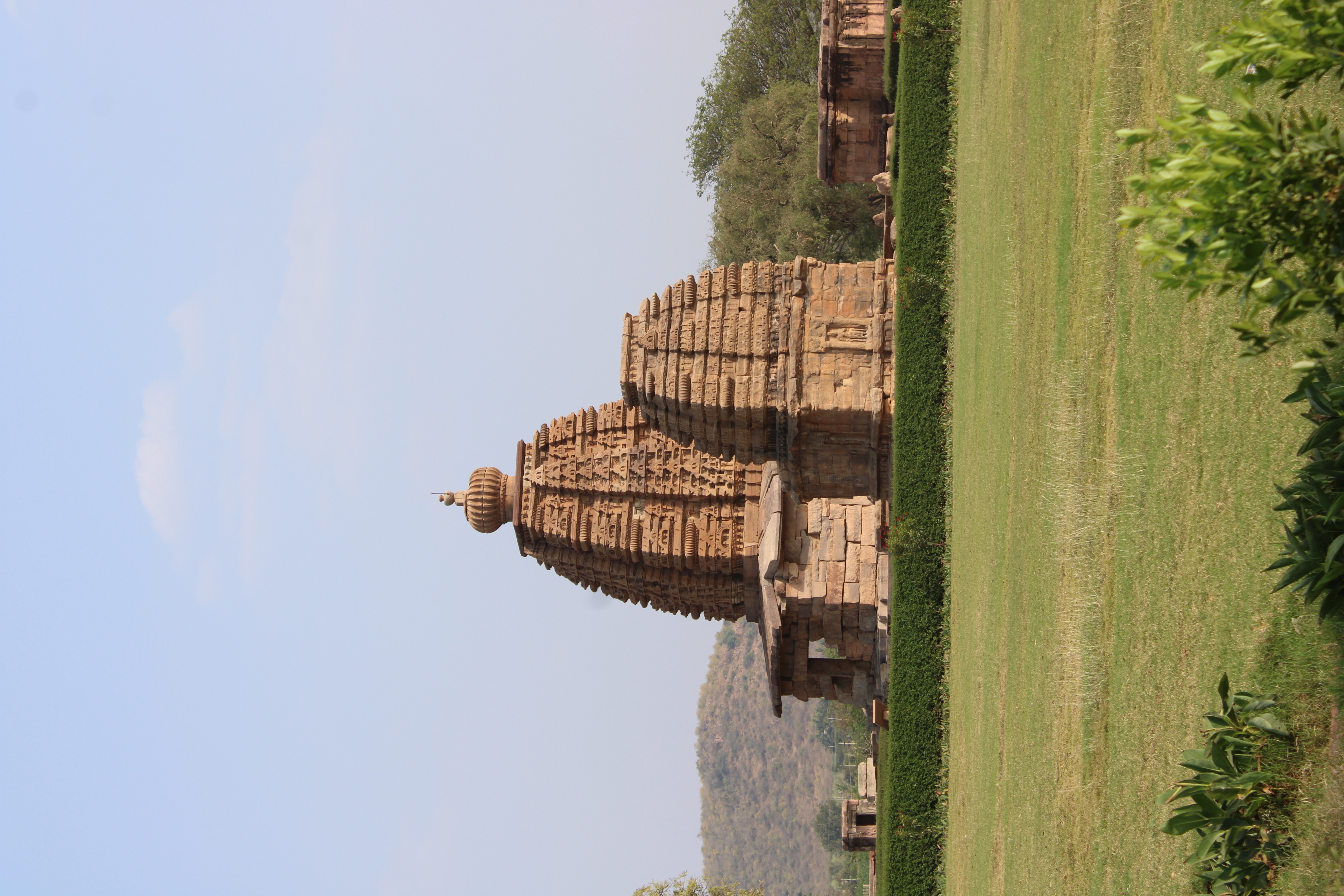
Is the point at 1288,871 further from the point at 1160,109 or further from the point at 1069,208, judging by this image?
the point at 1069,208

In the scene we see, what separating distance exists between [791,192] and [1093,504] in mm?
41016

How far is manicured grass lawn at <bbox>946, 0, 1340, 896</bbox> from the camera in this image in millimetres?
7719

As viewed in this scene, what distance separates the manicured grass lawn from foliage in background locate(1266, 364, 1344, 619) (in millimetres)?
486

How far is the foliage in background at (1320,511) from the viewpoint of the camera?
5770 mm

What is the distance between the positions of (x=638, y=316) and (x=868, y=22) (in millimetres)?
14478

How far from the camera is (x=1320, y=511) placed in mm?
6285

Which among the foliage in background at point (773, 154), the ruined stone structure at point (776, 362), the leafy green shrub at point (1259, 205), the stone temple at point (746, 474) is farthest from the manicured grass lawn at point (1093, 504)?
the foliage in background at point (773, 154)

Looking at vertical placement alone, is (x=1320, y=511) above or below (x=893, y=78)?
below

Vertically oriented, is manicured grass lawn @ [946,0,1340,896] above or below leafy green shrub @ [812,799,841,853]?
above

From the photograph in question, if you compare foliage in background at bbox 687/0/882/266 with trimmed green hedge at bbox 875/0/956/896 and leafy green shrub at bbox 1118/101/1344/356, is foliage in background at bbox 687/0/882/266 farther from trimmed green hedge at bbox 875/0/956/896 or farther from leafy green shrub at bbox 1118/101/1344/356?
leafy green shrub at bbox 1118/101/1344/356

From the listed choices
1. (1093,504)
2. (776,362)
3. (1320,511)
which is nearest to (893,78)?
(776,362)

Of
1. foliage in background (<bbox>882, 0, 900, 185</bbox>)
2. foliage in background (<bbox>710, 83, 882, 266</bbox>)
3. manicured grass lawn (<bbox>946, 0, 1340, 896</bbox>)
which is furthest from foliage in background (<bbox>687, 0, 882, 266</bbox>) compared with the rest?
manicured grass lawn (<bbox>946, 0, 1340, 896</bbox>)

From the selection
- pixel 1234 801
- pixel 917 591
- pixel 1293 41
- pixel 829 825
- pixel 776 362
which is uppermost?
pixel 1293 41

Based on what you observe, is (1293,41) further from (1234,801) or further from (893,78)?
(893,78)
